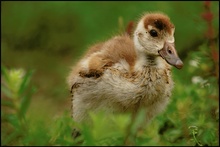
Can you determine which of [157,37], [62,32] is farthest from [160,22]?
[62,32]

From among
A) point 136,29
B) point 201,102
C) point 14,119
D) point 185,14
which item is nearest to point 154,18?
point 136,29

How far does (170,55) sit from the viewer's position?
11.6 feet

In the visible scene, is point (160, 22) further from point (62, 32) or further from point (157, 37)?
point (62, 32)

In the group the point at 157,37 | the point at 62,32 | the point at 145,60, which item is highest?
the point at 157,37

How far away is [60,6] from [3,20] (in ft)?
2.24

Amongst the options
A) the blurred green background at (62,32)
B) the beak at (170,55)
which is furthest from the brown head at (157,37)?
the blurred green background at (62,32)

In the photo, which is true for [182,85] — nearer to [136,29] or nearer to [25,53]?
[136,29]

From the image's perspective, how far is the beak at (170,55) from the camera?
3.49 metres

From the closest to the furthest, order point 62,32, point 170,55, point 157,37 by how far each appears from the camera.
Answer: point 170,55, point 157,37, point 62,32


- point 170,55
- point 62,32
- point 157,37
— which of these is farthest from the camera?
point 62,32

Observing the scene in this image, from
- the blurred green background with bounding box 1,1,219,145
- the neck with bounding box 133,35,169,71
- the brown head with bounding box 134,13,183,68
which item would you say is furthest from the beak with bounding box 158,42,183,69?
the blurred green background with bounding box 1,1,219,145

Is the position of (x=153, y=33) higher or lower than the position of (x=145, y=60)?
higher

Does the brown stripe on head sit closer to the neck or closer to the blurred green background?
the neck

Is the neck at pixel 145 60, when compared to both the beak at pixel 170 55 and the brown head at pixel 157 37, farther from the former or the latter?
the beak at pixel 170 55
